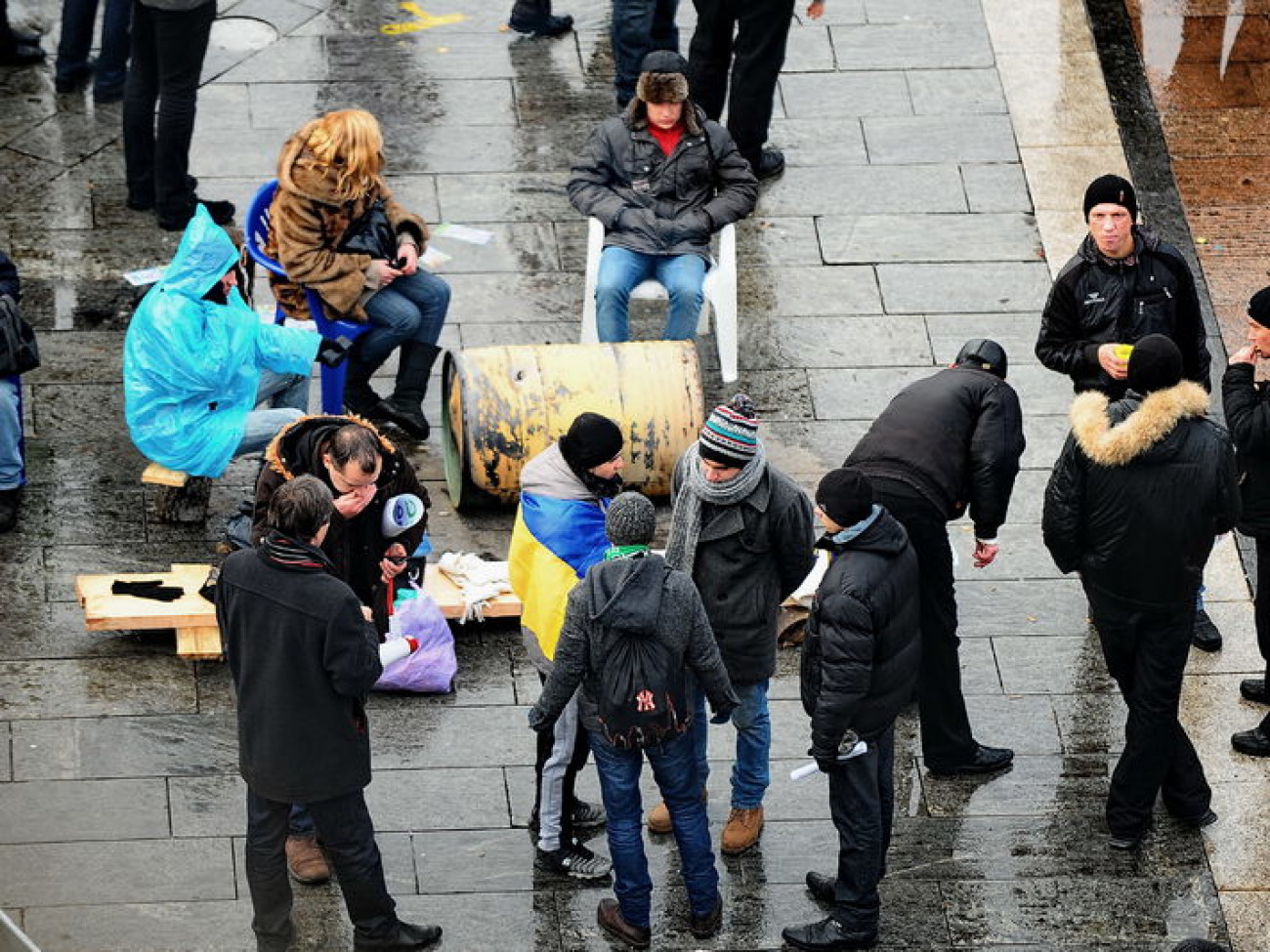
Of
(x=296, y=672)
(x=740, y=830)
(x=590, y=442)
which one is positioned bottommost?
(x=740, y=830)

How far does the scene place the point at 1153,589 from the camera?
317 inches

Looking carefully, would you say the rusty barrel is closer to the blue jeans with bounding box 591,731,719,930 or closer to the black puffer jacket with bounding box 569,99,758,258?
the black puffer jacket with bounding box 569,99,758,258

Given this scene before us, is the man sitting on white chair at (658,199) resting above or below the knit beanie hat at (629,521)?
below

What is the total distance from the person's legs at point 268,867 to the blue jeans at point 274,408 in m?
2.24

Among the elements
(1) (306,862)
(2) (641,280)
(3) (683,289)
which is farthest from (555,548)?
(2) (641,280)

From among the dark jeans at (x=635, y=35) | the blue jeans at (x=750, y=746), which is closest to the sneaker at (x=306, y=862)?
the blue jeans at (x=750, y=746)

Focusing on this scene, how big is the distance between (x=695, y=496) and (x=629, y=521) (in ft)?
1.92

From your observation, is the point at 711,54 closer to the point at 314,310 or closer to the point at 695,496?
the point at 314,310

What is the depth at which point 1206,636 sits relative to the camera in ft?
30.6

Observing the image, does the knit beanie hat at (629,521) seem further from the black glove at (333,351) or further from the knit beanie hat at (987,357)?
the black glove at (333,351)

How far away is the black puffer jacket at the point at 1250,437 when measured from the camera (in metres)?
8.48

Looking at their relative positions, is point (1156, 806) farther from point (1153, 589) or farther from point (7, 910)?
point (7, 910)

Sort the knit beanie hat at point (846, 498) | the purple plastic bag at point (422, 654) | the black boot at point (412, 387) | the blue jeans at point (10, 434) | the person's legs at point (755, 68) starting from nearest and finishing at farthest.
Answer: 1. the knit beanie hat at point (846, 498)
2. the purple plastic bag at point (422, 654)
3. the blue jeans at point (10, 434)
4. the black boot at point (412, 387)
5. the person's legs at point (755, 68)

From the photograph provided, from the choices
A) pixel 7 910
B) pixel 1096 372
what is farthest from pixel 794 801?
pixel 7 910
